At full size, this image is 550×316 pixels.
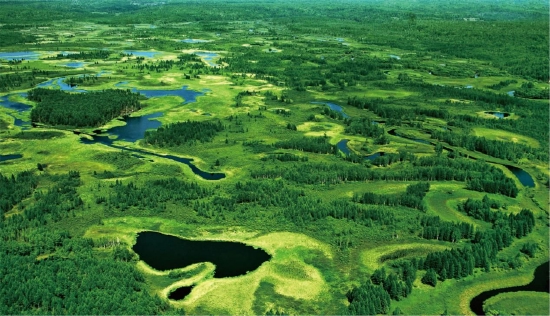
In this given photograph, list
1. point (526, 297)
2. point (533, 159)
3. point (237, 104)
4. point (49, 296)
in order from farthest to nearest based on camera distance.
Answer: point (237, 104)
point (533, 159)
point (526, 297)
point (49, 296)

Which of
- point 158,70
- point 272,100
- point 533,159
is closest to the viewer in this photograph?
point 533,159

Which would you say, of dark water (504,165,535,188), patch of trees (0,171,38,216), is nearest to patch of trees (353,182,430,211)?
dark water (504,165,535,188)

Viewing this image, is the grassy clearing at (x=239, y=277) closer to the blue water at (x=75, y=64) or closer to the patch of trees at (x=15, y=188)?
the patch of trees at (x=15, y=188)

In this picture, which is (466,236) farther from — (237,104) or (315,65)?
(315,65)

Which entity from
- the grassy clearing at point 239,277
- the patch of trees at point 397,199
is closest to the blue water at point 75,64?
the grassy clearing at point 239,277

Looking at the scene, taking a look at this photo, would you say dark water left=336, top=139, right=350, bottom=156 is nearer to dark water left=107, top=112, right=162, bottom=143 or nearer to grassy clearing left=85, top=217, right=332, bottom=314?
grassy clearing left=85, top=217, right=332, bottom=314

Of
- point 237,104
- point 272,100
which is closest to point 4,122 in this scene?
point 237,104
